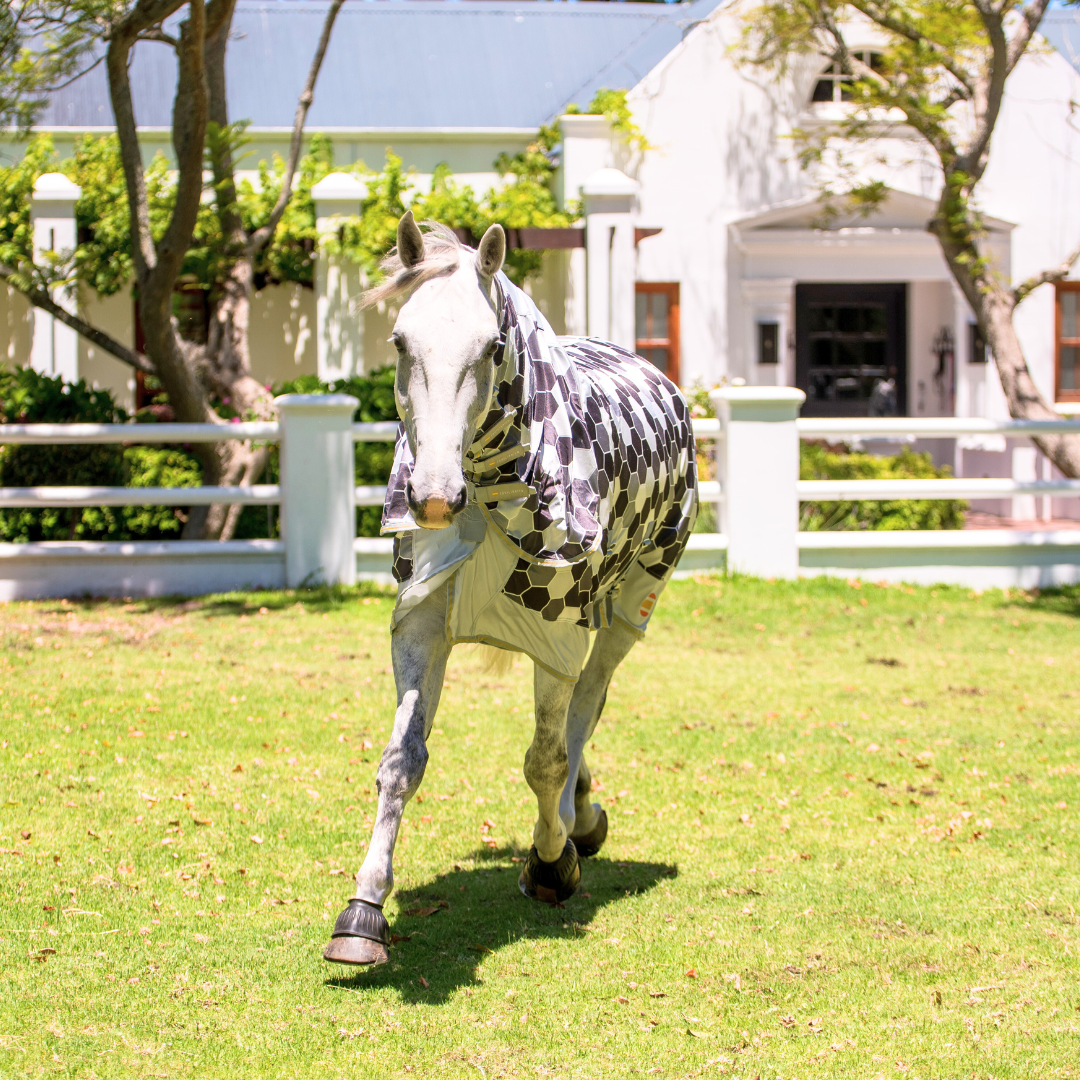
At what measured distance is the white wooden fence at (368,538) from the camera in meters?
10.2

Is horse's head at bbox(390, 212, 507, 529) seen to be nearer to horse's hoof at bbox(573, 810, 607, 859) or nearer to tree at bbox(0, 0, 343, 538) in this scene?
horse's hoof at bbox(573, 810, 607, 859)

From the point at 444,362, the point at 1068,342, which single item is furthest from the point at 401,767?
the point at 1068,342

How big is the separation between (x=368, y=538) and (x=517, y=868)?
6126 millimetres

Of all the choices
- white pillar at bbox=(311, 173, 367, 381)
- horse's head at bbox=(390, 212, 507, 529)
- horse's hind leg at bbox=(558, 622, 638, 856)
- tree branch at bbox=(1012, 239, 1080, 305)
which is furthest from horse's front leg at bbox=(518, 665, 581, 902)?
white pillar at bbox=(311, 173, 367, 381)

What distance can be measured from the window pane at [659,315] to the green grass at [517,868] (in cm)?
834

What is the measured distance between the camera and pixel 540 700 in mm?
4094

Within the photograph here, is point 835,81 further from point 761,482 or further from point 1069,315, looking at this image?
point 761,482

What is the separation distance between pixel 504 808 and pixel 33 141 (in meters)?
13.1

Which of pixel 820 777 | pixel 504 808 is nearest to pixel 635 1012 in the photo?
pixel 504 808

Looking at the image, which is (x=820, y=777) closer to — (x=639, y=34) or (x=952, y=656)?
(x=952, y=656)

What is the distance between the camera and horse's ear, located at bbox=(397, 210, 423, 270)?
3.31m

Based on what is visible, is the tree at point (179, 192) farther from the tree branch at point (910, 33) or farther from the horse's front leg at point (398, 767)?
the horse's front leg at point (398, 767)

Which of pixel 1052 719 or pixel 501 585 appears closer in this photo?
pixel 501 585

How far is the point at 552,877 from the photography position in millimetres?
4410
